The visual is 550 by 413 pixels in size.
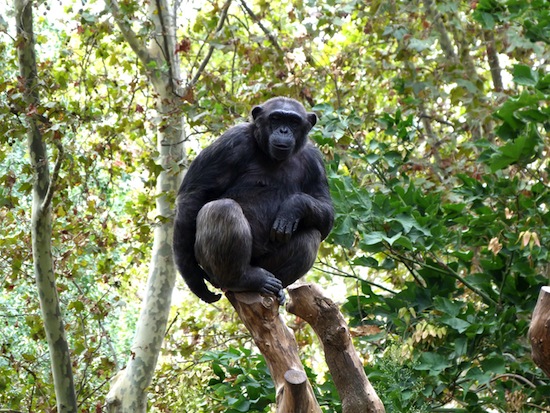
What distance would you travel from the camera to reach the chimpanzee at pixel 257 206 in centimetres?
459

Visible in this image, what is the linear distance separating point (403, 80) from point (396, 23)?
43.2 inches

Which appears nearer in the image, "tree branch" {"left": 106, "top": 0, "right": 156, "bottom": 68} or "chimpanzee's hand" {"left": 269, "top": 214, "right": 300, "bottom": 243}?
"chimpanzee's hand" {"left": 269, "top": 214, "right": 300, "bottom": 243}

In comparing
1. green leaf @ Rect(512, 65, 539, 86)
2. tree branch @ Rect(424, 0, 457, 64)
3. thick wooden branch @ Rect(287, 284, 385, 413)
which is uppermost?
tree branch @ Rect(424, 0, 457, 64)

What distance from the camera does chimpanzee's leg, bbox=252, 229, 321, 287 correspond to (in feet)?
15.9

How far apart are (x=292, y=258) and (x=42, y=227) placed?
350 centimetres

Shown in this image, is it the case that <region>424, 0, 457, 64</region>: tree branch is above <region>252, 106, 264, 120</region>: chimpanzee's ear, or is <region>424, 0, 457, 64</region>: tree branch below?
above

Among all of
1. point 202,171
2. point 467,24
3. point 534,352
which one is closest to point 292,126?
point 202,171

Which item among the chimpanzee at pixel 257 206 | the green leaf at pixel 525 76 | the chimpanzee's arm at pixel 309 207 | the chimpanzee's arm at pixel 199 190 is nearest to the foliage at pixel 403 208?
the green leaf at pixel 525 76

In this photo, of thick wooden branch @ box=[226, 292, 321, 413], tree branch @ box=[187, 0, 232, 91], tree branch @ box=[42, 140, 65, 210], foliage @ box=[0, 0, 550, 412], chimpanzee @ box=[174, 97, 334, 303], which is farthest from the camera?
tree branch @ box=[187, 0, 232, 91]

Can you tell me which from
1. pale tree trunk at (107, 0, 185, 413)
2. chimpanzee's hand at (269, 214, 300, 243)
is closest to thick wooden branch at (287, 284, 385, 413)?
chimpanzee's hand at (269, 214, 300, 243)

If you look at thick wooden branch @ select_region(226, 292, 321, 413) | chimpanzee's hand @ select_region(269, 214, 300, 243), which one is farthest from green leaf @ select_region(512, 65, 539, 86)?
thick wooden branch @ select_region(226, 292, 321, 413)

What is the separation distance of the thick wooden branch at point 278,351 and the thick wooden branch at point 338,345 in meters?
0.16

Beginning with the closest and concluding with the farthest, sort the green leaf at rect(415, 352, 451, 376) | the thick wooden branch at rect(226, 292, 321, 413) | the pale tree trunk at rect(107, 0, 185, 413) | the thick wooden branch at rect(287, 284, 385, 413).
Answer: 1. the thick wooden branch at rect(226, 292, 321, 413)
2. the thick wooden branch at rect(287, 284, 385, 413)
3. the green leaf at rect(415, 352, 451, 376)
4. the pale tree trunk at rect(107, 0, 185, 413)

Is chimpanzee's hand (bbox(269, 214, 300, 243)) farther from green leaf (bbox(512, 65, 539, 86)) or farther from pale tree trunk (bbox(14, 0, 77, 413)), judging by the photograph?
pale tree trunk (bbox(14, 0, 77, 413))
